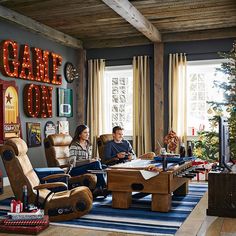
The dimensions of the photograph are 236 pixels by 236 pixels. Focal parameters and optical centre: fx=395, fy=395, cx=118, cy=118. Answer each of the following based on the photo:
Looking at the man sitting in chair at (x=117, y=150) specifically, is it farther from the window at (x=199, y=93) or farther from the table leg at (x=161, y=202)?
the window at (x=199, y=93)

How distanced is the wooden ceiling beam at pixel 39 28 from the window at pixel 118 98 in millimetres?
936

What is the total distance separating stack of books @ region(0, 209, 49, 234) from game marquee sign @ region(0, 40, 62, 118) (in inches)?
121

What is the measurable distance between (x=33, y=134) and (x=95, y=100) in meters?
→ 1.83

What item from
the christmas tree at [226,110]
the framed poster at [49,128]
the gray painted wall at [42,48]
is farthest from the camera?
the framed poster at [49,128]

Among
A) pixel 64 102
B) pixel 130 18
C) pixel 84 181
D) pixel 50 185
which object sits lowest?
pixel 84 181

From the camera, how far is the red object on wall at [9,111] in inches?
242

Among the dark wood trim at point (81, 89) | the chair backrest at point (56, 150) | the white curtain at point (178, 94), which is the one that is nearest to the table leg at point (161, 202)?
the chair backrest at point (56, 150)

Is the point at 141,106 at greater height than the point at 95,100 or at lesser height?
lesser

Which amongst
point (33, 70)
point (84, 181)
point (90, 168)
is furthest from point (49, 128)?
point (84, 181)

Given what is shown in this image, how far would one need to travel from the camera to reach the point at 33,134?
273 inches

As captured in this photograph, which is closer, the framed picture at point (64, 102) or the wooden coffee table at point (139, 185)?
the wooden coffee table at point (139, 185)

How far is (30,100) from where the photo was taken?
682cm

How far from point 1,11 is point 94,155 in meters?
3.60

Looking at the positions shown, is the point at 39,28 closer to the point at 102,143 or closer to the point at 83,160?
the point at 102,143
